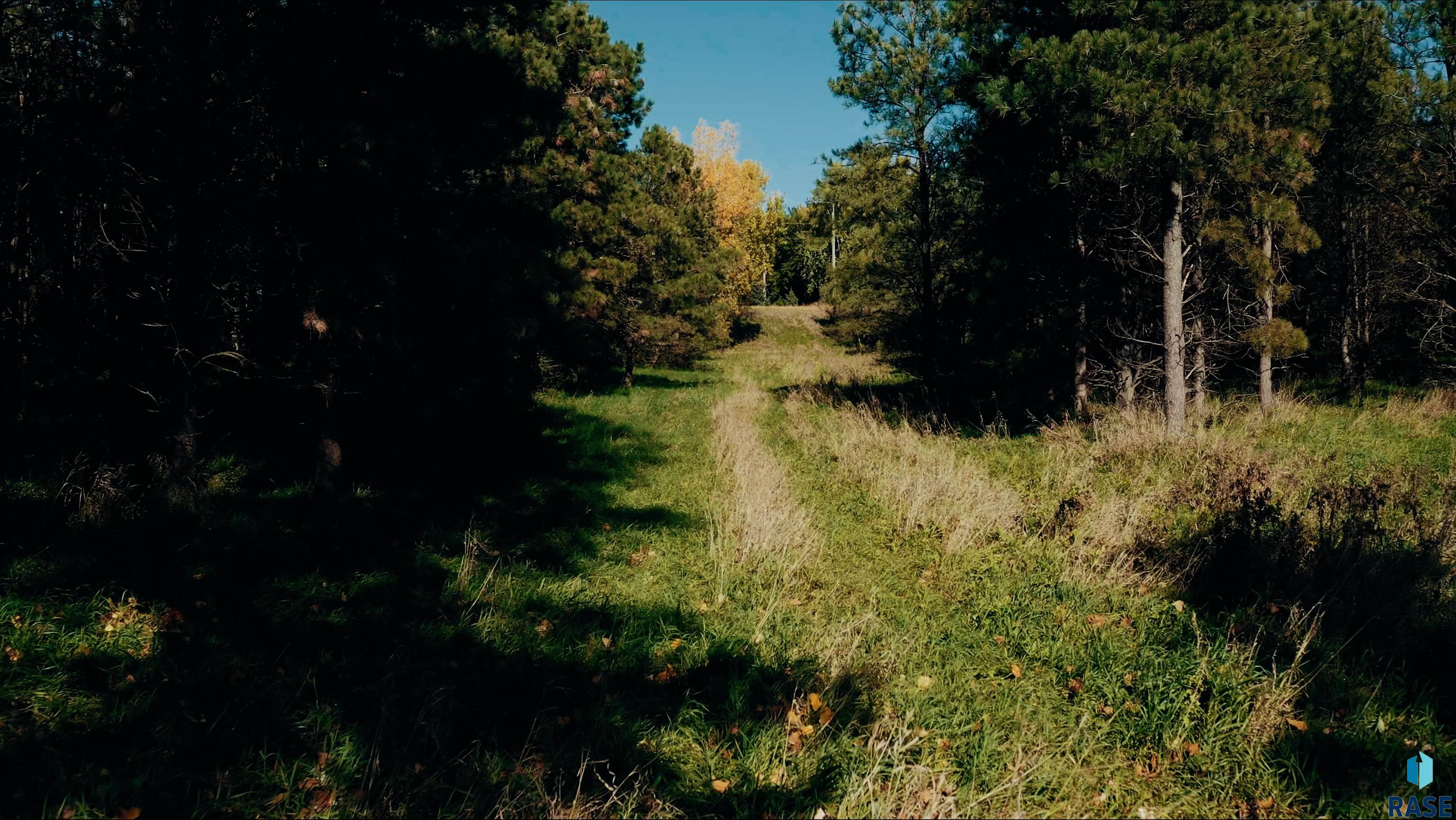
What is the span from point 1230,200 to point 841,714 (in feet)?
44.1

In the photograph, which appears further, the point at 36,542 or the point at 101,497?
the point at 101,497

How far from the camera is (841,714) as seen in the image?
3.63 metres

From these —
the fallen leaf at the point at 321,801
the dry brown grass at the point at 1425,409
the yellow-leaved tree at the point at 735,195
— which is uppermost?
the yellow-leaved tree at the point at 735,195

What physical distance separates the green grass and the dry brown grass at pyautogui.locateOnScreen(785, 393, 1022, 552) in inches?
6.7

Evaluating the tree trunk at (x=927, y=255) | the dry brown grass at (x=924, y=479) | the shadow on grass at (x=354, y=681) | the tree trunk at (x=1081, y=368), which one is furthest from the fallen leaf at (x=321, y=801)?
the tree trunk at (x=927, y=255)

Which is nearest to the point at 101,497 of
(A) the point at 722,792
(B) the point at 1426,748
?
(A) the point at 722,792

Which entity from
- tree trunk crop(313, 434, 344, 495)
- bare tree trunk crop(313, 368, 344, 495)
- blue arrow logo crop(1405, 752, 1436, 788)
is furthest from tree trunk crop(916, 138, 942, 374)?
blue arrow logo crop(1405, 752, 1436, 788)

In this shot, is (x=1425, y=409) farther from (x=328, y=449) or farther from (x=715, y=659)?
(x=328, y=449)

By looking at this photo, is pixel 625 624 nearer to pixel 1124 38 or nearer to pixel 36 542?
pixel 36 542

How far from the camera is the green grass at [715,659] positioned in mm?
3059

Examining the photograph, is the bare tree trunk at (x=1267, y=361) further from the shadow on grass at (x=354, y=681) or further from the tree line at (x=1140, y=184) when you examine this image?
the shadow on grass at (x=354, y=681)

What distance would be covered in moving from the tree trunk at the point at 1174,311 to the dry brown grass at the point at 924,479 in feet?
11.3

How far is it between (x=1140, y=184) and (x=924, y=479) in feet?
23.3

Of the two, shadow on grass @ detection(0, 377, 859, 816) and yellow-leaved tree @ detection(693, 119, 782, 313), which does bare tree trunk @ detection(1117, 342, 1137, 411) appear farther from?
yellow-leaved tree @ detection(693, 119, 782, 313)
